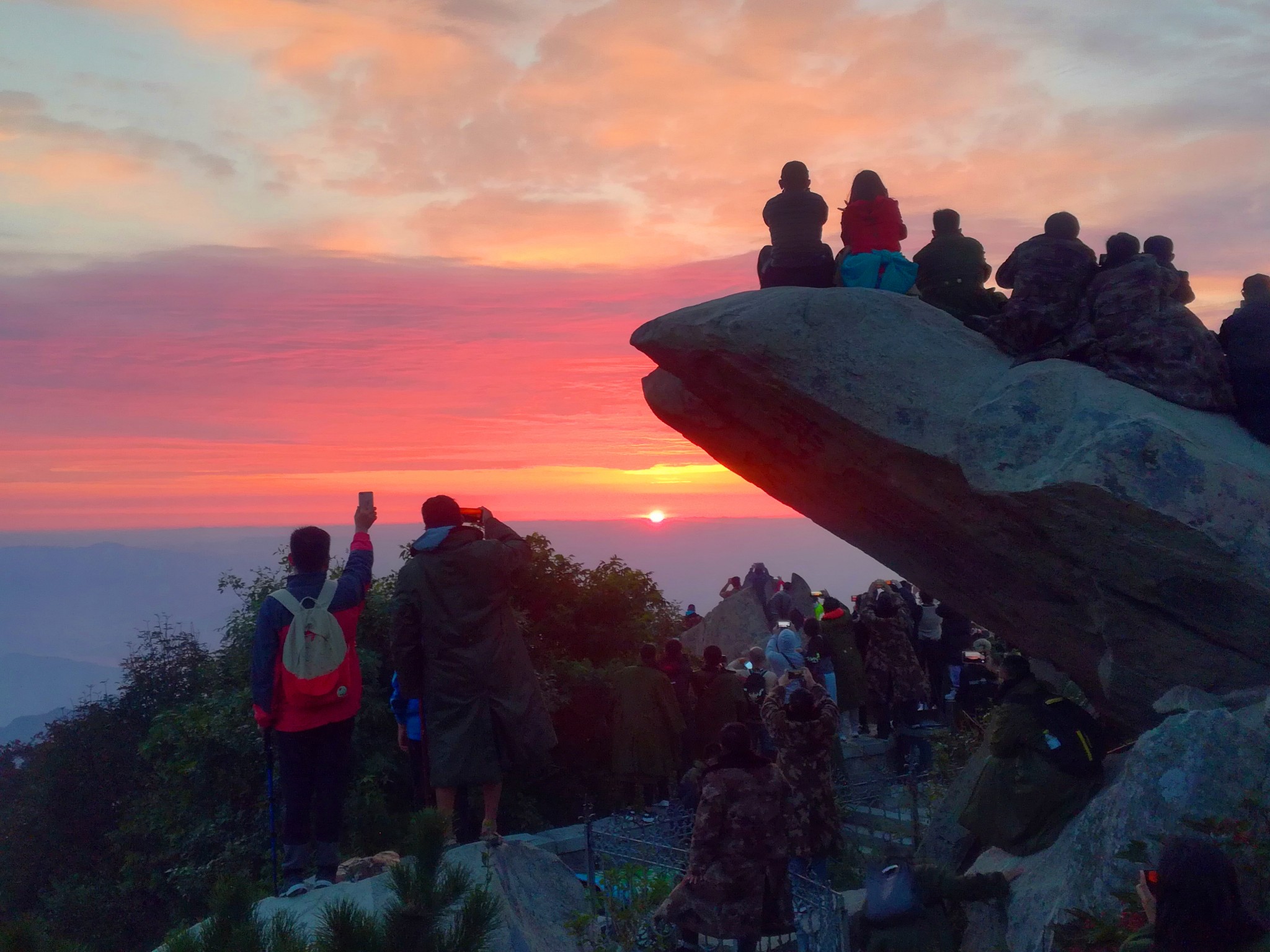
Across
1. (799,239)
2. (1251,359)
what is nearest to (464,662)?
(799,239)

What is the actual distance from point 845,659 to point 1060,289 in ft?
28.4

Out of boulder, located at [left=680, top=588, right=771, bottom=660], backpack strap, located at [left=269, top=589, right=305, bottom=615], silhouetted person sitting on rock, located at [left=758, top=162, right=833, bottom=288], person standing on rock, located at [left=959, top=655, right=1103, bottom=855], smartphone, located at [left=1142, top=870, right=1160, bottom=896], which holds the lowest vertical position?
boulder, located at [left=680, top=588, right=771, bottom=660]

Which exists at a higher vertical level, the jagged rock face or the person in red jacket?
the person in red jacket

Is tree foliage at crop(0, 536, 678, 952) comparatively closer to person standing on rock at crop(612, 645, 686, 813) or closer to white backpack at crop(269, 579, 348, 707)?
person standing on rock at crop(612, 645, 686, 813)

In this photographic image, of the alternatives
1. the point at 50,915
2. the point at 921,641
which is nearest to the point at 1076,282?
the point at 921,641

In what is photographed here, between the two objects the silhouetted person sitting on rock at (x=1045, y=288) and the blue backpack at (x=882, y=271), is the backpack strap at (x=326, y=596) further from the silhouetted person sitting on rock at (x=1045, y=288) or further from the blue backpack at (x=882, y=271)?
the silhouetted person sitting on rock at (x=1045, y=288)

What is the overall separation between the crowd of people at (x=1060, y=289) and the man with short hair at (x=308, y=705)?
5.50 meters

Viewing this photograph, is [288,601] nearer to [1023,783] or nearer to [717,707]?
[1023,783]

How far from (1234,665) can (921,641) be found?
Answer: 30.3 feet

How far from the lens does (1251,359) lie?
8.38 m

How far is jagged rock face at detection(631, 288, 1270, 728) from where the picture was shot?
742 cm

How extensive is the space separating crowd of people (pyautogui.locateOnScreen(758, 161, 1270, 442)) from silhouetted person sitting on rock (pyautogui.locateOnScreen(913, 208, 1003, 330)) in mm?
11

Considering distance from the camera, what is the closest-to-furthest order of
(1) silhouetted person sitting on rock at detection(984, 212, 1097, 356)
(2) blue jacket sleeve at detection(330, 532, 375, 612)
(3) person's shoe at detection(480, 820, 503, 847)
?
(2) blue jacket sleeve at detection(330, 532, 375, 612) < (3) person's shoe at detection(480, 820, 503, 847) < (1) silhouetted person sitting on rock at detection(984, 212, 1097, 356)

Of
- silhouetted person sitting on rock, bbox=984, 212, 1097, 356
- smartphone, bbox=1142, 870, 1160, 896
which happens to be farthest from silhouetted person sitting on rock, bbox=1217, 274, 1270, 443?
smartphone, bbox=1142, 870, 1160, 896
